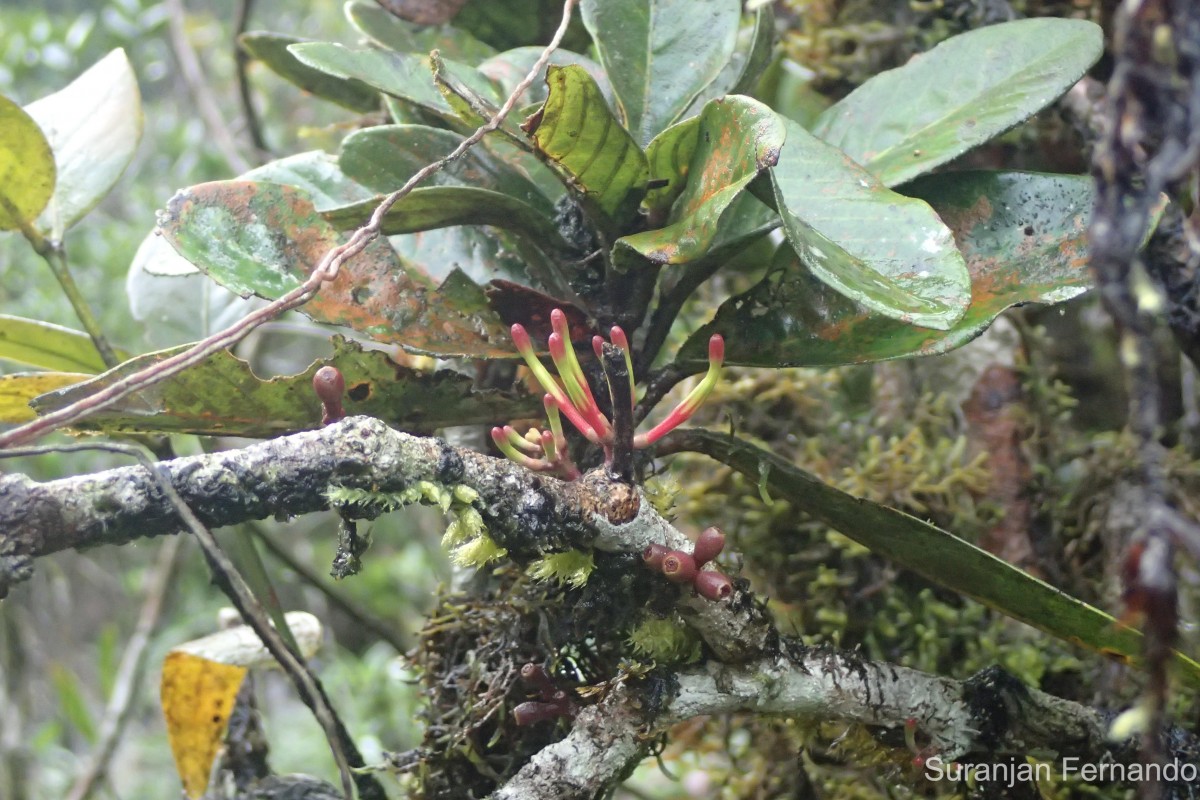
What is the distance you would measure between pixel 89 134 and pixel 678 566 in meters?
0.80

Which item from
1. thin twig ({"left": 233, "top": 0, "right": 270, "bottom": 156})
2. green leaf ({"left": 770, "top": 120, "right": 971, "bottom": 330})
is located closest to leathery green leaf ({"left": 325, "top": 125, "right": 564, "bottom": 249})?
green leaf ({"left": 770, "top": 120, "right": 971, "bottom": 330})

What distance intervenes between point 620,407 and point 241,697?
2.30 ft

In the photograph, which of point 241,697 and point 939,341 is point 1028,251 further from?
point 241,697

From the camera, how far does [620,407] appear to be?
0.61m

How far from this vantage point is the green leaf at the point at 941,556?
0.71 meters

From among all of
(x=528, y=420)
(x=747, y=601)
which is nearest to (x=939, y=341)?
(x=747, y=601)

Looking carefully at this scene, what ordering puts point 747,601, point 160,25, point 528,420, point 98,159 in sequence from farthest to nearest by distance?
1. point 160,25
2. point 98,159
3. point 528,420
4. point 747,601

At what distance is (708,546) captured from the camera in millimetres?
653

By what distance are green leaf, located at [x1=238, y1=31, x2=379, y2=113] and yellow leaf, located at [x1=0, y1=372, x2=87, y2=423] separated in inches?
17.9

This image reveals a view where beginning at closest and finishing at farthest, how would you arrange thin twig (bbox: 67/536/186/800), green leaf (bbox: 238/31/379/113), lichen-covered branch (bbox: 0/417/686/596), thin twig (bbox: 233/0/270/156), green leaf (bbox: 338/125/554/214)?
lichen-covered branch (bbox: 0/417/686/596)
green leaf (bbox: 338/125/554/214)
green leaf (bbox: 238/31/379/113)
thin twig (bbox: 233/0/270/156)
thin twig (bbox: 67/536/186/800)

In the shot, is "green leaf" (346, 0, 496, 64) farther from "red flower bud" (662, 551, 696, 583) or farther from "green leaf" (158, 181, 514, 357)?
"red flower bud" (662, 551, 696, 583)

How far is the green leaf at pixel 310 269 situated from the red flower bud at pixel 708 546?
0.24 metres

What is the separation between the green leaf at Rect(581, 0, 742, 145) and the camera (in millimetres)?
804

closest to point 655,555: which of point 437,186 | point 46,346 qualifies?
point 437,186
